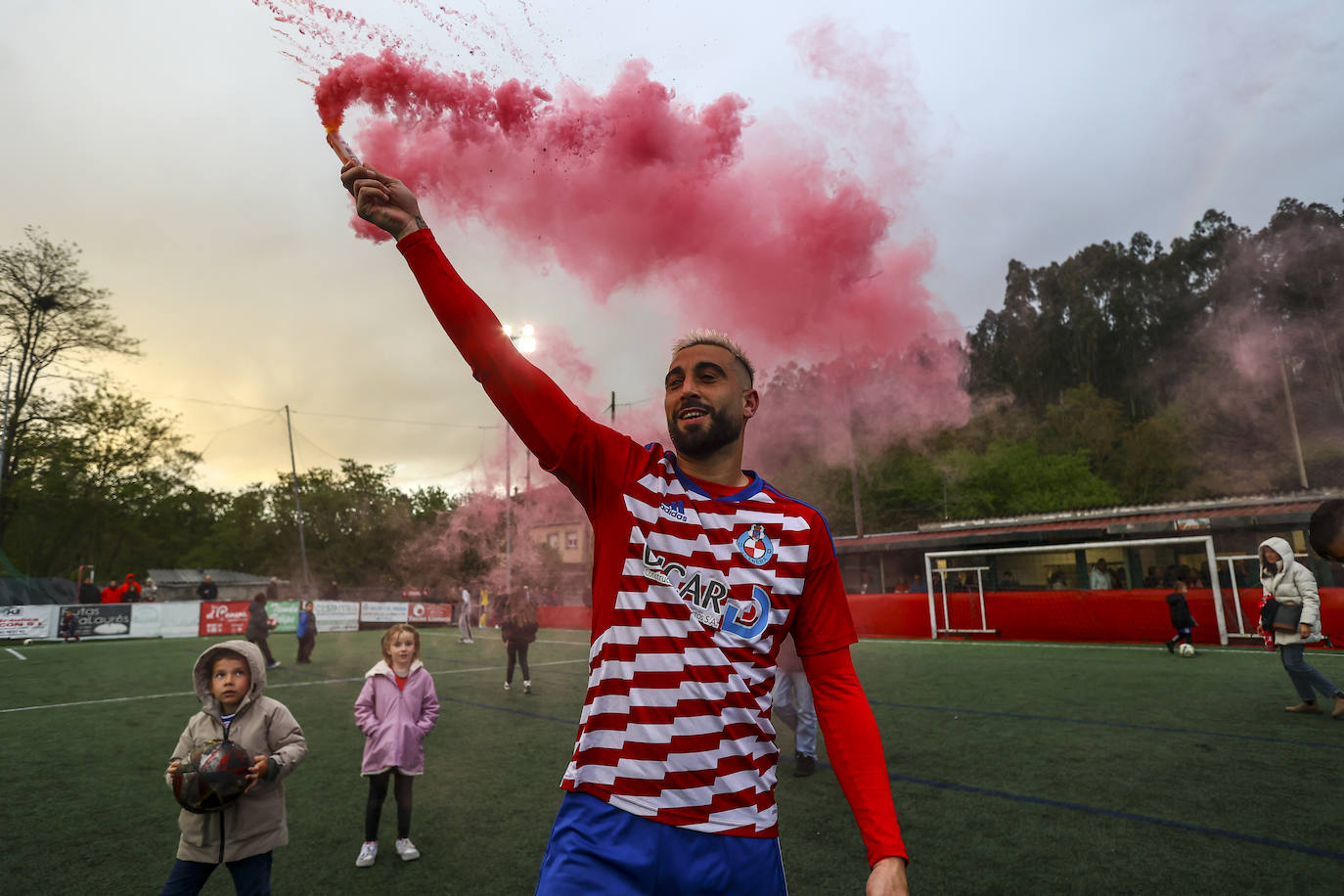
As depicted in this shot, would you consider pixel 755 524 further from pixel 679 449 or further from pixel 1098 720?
pixel 1098 720

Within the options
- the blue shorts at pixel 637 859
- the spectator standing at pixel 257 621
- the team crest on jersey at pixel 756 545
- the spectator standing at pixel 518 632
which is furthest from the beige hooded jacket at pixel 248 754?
the spectator standing at pixel 257 621

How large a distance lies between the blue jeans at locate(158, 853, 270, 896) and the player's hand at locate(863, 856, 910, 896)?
322 centimetres

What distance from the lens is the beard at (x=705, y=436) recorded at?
6.96ft

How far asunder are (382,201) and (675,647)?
4.46 feet

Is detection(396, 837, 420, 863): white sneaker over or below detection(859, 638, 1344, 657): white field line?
over

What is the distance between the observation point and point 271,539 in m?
63.2

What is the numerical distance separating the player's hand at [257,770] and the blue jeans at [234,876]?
0.37m

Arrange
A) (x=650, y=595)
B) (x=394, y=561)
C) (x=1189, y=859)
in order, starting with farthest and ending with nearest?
(x=394, y=561), (x=1189, y=859), (x=650, y=595)

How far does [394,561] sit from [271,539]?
37.5 ft

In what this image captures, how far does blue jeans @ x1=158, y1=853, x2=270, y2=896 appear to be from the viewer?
11.3 feet

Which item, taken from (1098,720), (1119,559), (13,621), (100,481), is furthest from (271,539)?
(1098,720)

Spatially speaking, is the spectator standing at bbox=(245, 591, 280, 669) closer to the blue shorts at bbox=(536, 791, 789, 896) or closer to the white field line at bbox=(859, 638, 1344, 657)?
the white field line at bbox=(859, 638, 1344, 657)

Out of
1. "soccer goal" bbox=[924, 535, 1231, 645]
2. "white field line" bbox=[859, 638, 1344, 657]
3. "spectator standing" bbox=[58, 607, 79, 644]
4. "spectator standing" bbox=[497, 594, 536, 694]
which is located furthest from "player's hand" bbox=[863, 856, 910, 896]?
"spectator standing" bbox=[58, 607, 79, 644]

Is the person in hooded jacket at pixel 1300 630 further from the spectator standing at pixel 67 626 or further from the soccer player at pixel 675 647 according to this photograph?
the spectator standing at pixel 67 626
